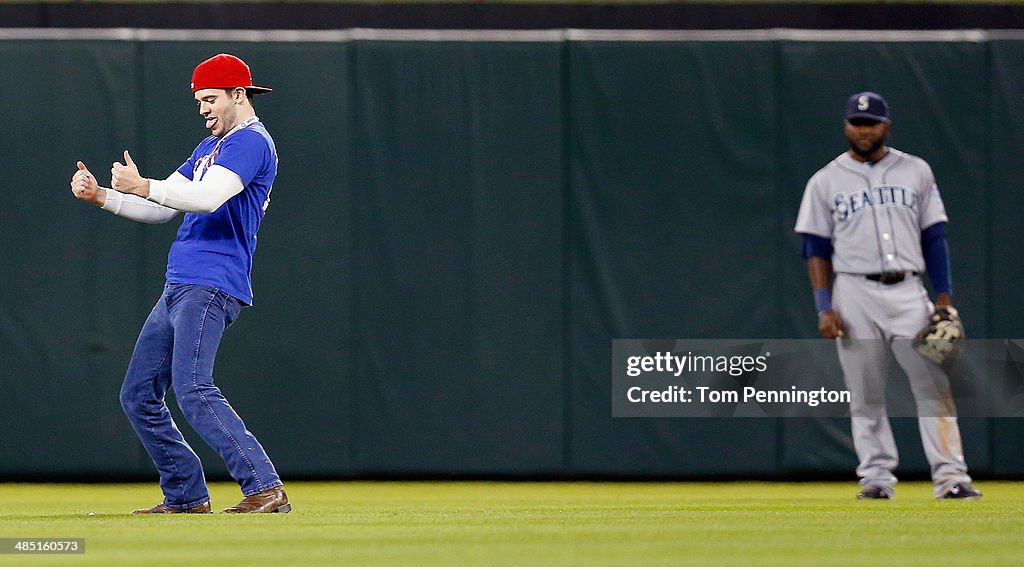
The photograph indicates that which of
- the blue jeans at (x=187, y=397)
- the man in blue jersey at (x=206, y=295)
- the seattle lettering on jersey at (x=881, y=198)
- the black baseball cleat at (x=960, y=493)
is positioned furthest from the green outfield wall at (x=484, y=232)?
the blue jeans at (x=187, y=397)

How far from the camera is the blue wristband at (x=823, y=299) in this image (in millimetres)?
7195

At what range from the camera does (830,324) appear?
7141 mm

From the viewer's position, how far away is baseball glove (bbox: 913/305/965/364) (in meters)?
6.98

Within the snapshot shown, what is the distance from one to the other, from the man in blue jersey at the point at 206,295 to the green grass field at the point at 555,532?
27 centimetres

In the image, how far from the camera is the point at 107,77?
851 cm

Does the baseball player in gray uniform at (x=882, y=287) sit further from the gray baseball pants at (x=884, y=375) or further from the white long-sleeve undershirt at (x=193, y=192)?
the white long-sleeve undershirt at (x=193, y=192)

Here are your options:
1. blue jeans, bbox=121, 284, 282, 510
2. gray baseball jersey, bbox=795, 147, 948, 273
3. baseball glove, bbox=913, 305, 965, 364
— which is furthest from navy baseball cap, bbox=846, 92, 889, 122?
blue jeans, bbox=121, 284, 282, 510

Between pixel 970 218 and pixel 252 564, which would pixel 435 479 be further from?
pixel 252 564

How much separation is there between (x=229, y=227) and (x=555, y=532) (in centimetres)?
177

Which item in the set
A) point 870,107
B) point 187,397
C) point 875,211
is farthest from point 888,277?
point 187,397

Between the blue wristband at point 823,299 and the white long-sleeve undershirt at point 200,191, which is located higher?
the white long-sleeve undershirt at point 200,191

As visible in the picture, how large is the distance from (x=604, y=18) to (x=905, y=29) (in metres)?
1.81

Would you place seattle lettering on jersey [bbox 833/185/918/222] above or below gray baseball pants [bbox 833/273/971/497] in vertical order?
above

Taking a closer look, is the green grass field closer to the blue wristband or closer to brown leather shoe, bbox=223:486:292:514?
brown leather shoe, bbox=223:486:292:514
